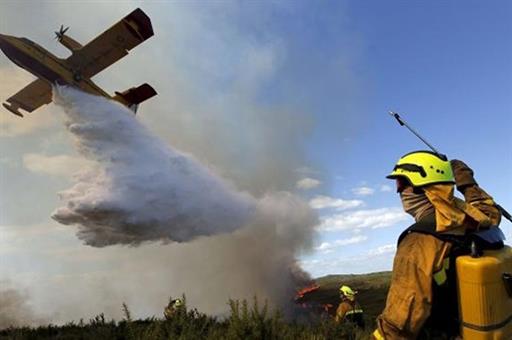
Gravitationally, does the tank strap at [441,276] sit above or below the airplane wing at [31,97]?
below

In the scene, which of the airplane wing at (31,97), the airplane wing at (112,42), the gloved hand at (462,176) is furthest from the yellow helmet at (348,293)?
the airplane wing at (31,97)

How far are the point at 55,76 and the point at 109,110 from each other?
361 centimetres

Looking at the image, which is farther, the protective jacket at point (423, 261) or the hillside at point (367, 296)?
the hillside at point (367, 296)

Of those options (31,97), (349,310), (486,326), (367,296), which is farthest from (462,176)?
(367,296)

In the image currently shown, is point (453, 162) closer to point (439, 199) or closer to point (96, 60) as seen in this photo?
point (439, 199)

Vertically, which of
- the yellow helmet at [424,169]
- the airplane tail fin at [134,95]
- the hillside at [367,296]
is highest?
the airplane tail fin at [134,95]

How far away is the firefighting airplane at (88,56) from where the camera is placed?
2592 centimetres

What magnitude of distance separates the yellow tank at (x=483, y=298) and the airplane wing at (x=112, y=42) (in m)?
28.4

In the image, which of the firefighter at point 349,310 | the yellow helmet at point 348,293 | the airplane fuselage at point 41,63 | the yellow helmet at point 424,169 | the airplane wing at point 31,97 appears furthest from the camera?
the airplane wing at point 31,97

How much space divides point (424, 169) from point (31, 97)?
121 feet

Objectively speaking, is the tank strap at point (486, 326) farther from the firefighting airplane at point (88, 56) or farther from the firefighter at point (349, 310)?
the firefighting airplane at point (88, 56)

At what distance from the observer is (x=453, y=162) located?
473 cm

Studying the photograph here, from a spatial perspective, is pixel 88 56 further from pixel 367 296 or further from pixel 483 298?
pixel 367 296

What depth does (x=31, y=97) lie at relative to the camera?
35250 mm
